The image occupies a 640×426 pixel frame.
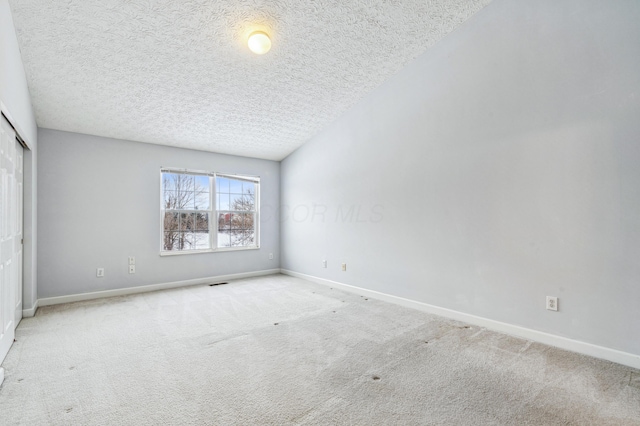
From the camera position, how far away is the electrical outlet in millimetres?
2545

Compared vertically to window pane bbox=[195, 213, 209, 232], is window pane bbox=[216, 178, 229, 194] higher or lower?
higher

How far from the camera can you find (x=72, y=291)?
395cm

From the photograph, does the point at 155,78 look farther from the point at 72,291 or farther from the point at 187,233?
the point at 72,291

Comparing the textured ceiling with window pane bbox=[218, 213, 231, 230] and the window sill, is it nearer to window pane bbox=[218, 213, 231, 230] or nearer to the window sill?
window pane bbox=[218, 213, 231, 230]

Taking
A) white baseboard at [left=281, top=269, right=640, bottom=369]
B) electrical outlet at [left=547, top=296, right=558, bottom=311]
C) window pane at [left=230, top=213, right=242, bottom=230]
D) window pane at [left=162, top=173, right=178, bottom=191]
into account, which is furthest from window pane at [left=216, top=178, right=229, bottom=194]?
electrical outlet at [left=547, top=296, right=558, bottom=311]

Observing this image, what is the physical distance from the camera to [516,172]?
9.16 ft

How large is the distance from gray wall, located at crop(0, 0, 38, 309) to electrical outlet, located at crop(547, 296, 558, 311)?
177 inches

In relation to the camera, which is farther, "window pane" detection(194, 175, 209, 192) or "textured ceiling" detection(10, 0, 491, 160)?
"window pane" detection(194, 175, 209, 192)

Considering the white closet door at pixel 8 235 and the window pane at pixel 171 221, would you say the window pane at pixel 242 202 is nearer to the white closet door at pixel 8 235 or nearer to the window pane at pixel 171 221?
the window pane at pixel 171 221

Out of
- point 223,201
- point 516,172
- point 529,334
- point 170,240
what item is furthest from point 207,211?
point 529,334

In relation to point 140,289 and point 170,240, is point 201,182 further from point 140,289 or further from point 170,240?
point 140,289

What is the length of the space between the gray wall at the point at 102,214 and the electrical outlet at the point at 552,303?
463 centimetres

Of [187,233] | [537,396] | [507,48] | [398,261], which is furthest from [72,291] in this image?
[507,48]

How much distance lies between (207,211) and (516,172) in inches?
177
